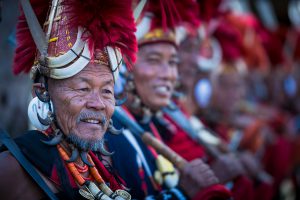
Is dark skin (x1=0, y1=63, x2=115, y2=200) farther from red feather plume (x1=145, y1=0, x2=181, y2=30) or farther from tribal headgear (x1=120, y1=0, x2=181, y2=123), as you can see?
tribal headgear (x1=120, y1=0, x2=181, y2=123)

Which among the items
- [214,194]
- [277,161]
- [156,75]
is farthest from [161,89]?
[277,161]

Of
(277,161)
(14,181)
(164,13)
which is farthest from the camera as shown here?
(277,161)

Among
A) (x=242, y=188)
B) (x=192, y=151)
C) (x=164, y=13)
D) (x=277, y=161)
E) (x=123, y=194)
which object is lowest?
(x=277, y=161)

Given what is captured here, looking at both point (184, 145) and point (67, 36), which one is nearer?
point (67, 36)

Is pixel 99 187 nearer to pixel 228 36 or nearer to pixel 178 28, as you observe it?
pixel 178 28

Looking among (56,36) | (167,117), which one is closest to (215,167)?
(167,117)

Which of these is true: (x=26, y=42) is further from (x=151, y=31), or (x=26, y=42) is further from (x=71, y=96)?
(x=151, y=31)

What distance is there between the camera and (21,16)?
120 inches

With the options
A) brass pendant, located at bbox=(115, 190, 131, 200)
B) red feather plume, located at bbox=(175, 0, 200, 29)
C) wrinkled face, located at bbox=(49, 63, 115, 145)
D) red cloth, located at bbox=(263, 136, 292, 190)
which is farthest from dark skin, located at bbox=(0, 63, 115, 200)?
red cloth, located at bbox=(263, 136, 292, 190)

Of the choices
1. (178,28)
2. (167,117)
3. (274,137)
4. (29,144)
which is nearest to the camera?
(29,144)

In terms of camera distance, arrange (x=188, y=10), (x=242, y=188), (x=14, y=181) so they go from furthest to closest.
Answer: (x=242, y=188), (x=188, y=10), (x=14, y=181)

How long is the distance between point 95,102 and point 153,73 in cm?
106

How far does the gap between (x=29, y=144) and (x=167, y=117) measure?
1761mm

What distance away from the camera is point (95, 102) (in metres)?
2.93
